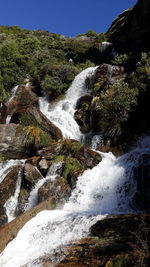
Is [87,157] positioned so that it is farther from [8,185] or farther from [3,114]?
[3,114]

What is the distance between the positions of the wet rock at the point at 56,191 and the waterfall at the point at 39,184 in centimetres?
45

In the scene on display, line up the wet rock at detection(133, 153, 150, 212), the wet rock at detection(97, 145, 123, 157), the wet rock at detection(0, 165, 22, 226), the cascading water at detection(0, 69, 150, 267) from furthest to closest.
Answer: the wet rock at detection(97, 145, 123, 157) → the wet rock at detection(0, 165, 22, 226) → the wet rock at detection(133, 153, 150, 212) → the cascading water at detection(0, 69, 150, 267)

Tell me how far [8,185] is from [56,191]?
2849 millimetres

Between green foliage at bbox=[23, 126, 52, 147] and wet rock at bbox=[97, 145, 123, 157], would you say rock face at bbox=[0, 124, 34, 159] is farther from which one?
wet rock at bbox=[97, 145, 123, 157]

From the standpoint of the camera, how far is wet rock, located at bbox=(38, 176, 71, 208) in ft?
38.1

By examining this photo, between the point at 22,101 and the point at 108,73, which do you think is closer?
the point at 22,101

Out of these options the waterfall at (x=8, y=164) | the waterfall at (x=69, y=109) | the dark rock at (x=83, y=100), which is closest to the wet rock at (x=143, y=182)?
the waterfall at (x=8, y=164)

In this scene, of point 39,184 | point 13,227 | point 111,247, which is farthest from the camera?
point 39,184

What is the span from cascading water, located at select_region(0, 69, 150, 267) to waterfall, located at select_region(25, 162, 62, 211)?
1380 mm

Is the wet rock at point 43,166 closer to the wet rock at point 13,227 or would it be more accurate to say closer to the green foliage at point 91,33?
the wet rock at point 13,227

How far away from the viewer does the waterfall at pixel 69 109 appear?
1956 cm

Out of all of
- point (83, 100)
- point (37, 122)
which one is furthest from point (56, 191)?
point (83, 100)

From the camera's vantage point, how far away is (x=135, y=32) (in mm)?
31453

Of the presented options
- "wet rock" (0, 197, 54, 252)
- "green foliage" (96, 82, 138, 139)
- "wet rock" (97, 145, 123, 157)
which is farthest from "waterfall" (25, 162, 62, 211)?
"green foliage" (96, 82, 138, 139)
